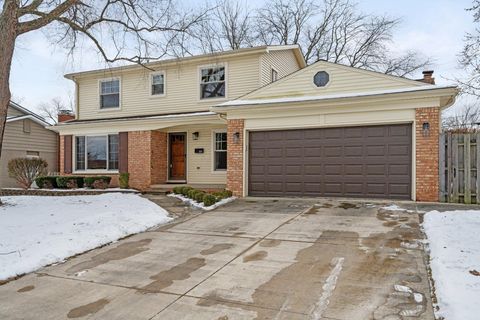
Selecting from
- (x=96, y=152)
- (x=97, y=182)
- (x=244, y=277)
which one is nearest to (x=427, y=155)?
(x=244, y=277)

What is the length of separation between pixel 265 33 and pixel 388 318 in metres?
27.4

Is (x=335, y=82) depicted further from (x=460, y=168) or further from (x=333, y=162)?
(x=460, y=168)

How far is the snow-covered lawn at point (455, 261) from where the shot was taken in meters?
3.59

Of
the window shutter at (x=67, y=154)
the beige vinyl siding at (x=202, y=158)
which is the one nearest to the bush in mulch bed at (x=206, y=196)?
the beige vinyl siding at (x=202, y=158)

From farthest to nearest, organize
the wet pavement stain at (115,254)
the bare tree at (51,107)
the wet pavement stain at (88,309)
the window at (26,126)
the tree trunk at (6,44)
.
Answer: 1. the bare tree at (51,107)
2. the window at (26,126)
3. the tree trunk at (6,44)
4. the wet pavement stain at (115,254)
5. the wet pavement stain at (88,309)

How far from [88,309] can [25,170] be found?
1379 cm

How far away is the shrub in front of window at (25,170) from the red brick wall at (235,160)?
931 centimetres

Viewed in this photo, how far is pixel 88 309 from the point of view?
3.93 metres

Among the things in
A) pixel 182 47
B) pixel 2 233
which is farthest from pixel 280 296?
pixel 182 47

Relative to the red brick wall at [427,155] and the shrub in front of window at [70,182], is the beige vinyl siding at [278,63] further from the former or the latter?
the shrub in front of window at [70,182]

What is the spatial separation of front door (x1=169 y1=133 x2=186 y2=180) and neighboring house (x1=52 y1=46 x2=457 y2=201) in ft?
0.14

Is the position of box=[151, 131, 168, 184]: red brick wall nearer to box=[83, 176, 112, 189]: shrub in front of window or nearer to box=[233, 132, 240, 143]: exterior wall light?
box=[83, 176, 112, 189]: shrub in front of window

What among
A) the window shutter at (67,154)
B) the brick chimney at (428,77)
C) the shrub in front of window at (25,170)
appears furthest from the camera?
the window shutter at (67,154)

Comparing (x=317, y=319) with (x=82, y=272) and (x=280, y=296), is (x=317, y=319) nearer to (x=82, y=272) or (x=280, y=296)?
(x=280, y=296)
